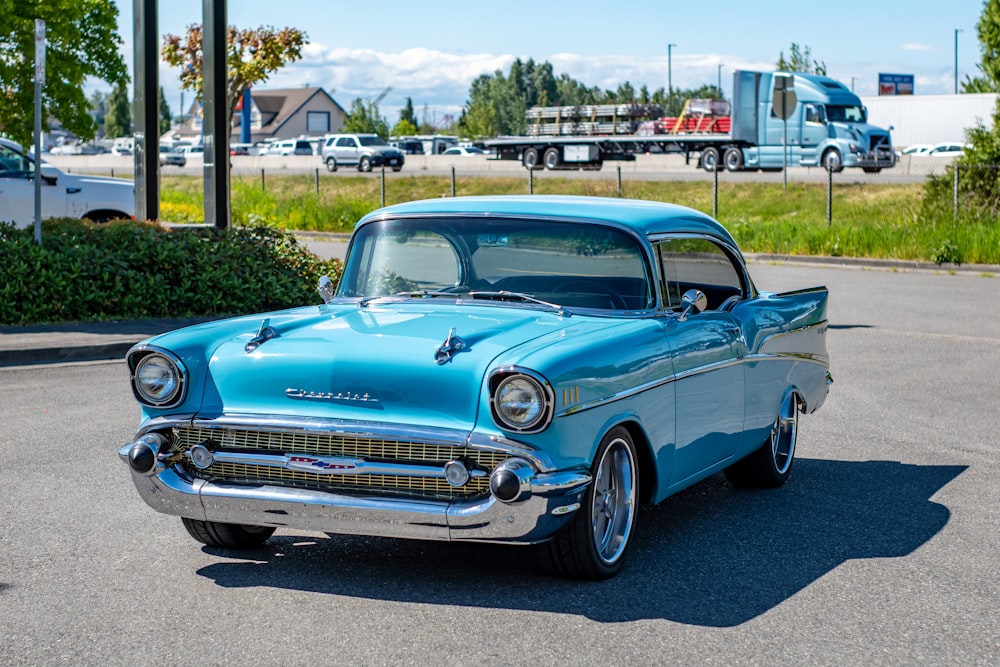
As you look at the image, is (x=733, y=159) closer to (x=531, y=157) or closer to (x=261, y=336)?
(x=531, y=157)

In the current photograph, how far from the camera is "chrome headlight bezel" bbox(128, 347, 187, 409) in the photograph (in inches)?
220

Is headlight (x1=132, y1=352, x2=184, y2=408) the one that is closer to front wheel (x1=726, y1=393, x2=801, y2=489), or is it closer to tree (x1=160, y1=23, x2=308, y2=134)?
front wheel (x1=726, y1=393, x2=801, y2=489)

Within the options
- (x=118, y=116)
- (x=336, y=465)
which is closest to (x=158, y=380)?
(x=336, y=465)

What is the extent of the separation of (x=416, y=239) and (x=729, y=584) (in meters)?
2.19

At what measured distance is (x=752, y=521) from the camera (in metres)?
6.77

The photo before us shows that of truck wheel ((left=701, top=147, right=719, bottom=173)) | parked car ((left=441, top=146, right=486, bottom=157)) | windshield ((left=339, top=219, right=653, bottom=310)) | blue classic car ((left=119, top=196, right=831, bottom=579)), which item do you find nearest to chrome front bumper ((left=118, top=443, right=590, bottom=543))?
blue classic car ((left=119, top=196, right=831, bottom=579))

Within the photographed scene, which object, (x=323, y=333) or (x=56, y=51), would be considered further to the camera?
(x=56, y=51)

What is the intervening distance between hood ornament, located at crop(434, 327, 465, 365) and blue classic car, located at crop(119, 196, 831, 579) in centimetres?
1

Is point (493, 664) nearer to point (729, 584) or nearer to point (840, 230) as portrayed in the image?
point (729, 584)

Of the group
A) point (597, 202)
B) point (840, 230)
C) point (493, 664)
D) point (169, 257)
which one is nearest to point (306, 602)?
point (493, 664)

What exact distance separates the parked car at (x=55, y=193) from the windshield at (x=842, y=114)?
29265 mm

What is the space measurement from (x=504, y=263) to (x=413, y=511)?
1739mm

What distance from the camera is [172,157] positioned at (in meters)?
81.5

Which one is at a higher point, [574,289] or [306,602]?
[574,289]
